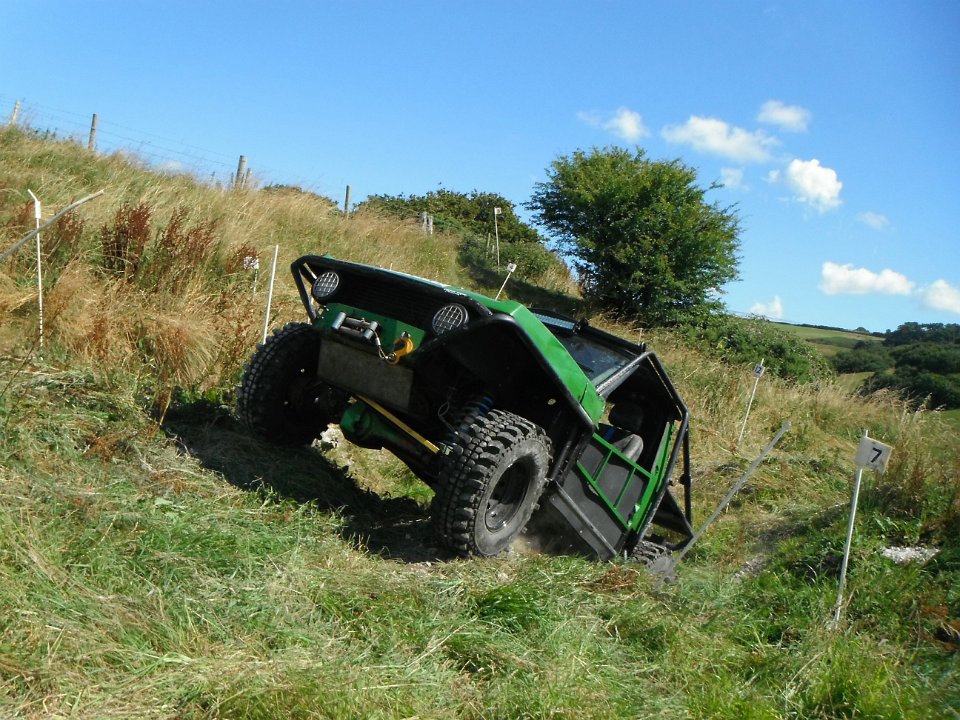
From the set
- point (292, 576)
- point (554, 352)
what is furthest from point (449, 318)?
point (292, 576)

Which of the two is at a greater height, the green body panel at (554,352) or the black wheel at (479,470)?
the green body panel at (554,352)

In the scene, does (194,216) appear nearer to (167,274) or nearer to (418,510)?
(167,274)

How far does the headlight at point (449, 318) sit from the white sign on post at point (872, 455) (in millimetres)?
3320

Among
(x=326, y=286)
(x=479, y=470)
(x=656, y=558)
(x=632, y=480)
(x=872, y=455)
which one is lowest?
(x=656, y=558)

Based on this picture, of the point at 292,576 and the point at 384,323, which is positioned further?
the point at 384,323

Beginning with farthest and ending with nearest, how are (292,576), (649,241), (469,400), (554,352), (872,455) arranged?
(649,241) < (872,455) < (469,400) < (554,352) < (292,576)

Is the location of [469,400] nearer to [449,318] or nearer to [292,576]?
[449,318]

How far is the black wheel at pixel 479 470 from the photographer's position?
452 centimetres

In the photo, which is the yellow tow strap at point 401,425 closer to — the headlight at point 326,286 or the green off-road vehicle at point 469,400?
the green off-road vehicle at point 469,400

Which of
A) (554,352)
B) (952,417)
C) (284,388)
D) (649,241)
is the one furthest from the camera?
(649,241)

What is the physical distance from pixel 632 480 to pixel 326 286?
2540 millimetres

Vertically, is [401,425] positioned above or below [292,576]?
above

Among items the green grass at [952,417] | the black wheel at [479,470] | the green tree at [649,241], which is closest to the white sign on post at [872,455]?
the black wheel at [479,470]

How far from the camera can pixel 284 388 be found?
5.57m
